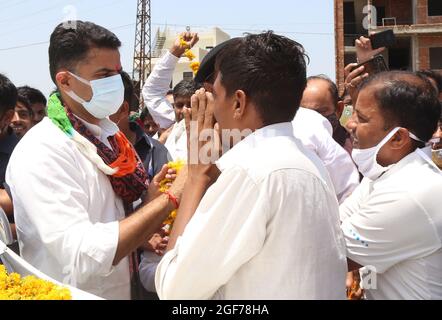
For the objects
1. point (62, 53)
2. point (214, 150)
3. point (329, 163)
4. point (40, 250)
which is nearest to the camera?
point (214, 150)

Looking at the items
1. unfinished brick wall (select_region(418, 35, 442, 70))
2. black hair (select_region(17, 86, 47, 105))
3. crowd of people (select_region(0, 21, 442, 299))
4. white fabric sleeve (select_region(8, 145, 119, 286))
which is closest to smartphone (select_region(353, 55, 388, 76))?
crowd of people (select_region(0, 21, 442, 299))

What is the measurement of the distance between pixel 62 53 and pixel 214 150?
0.97 meters

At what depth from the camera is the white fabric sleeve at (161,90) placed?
499cm

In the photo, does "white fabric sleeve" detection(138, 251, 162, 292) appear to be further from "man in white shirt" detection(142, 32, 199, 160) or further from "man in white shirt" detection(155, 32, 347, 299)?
"man in white shirt" detection(142, 32, 199, 160)

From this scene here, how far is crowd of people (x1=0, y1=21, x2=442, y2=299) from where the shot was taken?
5.39 ft

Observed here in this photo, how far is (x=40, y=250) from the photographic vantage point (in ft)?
7.49

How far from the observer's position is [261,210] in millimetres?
1612

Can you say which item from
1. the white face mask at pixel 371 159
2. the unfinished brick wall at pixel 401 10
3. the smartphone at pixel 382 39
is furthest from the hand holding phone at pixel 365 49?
the unfinished brick wall at pixel 401 10

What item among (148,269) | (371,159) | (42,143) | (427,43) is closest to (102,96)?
(42,143)

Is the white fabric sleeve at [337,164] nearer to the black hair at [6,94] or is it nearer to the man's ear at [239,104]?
the man's ear at [239,104]

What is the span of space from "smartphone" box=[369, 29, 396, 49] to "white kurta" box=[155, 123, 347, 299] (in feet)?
8.07

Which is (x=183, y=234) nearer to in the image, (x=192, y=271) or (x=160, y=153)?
(x=192, y=271)

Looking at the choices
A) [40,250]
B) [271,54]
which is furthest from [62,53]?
[271,54]

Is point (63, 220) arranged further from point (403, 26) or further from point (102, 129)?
point (403, 26)
